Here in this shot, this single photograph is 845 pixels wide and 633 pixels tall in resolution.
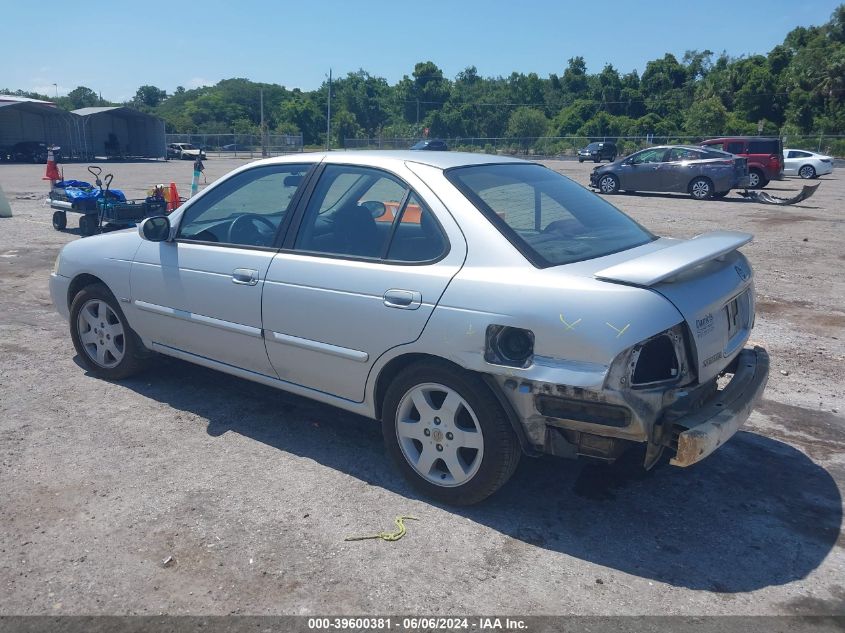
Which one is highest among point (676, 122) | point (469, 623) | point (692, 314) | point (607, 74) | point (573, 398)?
point (607, 74)

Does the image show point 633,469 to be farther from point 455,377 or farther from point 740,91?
point 740,91

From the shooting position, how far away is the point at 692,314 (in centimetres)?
327

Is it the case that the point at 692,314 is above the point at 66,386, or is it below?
above

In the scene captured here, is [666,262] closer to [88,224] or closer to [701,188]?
[88,224]

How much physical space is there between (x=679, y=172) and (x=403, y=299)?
19891 mm

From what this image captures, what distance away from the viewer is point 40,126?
44.5 m

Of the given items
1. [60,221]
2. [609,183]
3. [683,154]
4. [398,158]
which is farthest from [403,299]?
[609,183]

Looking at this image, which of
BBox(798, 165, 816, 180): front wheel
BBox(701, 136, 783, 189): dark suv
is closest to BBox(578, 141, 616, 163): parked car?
BBox(798, 165, 816, 180): front wheel

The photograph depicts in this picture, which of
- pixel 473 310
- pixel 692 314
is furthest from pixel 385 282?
pixel 692 314

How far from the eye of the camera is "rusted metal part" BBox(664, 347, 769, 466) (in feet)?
10.2

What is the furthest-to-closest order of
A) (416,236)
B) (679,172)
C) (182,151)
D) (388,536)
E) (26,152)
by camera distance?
(182,151) < (26,152) < (679,172) < (416,236) < (388,536)

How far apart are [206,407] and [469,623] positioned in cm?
278

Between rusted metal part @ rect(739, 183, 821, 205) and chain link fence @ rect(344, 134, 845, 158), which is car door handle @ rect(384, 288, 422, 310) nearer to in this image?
rusted metal part @ rect(739, 183, 821, 205)

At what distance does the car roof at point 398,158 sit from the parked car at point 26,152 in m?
42.5
